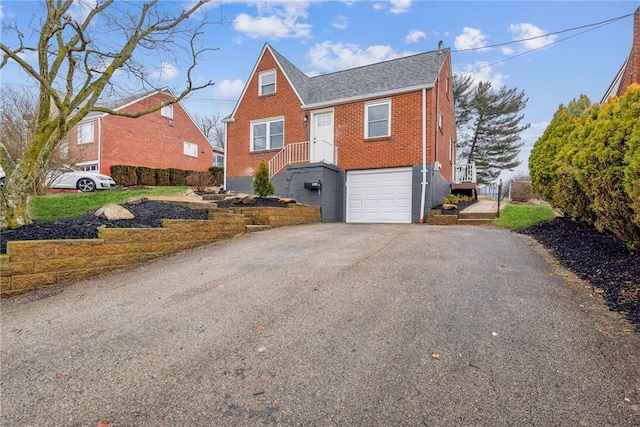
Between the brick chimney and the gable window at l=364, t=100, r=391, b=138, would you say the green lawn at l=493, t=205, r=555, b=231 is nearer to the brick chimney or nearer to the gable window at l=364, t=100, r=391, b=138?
the gable window at l=364, t=100, r=391, b=138

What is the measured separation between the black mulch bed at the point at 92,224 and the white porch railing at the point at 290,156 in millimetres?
6121

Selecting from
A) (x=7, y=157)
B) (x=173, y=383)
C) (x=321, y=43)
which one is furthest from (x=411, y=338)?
(x=321, y=43)

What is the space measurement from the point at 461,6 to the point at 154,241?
981 centimetres

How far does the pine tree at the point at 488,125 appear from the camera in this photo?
25.2 meters

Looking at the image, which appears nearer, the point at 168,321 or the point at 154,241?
the point at 168,321

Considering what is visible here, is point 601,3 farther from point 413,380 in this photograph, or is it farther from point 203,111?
point 203,111

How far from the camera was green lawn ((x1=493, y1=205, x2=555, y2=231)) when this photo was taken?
8041mm

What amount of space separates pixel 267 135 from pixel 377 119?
475 cm

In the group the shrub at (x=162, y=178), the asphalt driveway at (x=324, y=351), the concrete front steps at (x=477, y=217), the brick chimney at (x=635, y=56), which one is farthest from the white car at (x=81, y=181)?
the brick chimney at (x=635, y=56)

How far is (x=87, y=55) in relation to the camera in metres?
5.85

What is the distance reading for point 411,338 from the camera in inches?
101

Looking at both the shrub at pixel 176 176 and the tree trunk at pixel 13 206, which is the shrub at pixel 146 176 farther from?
the tree trunk at pixel 13 206

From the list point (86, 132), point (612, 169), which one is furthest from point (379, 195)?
point (86, 132)

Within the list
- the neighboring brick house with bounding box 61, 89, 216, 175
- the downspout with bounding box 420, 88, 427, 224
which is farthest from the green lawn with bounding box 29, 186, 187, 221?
the downspout with bounding box 420, 88, 427, 224
